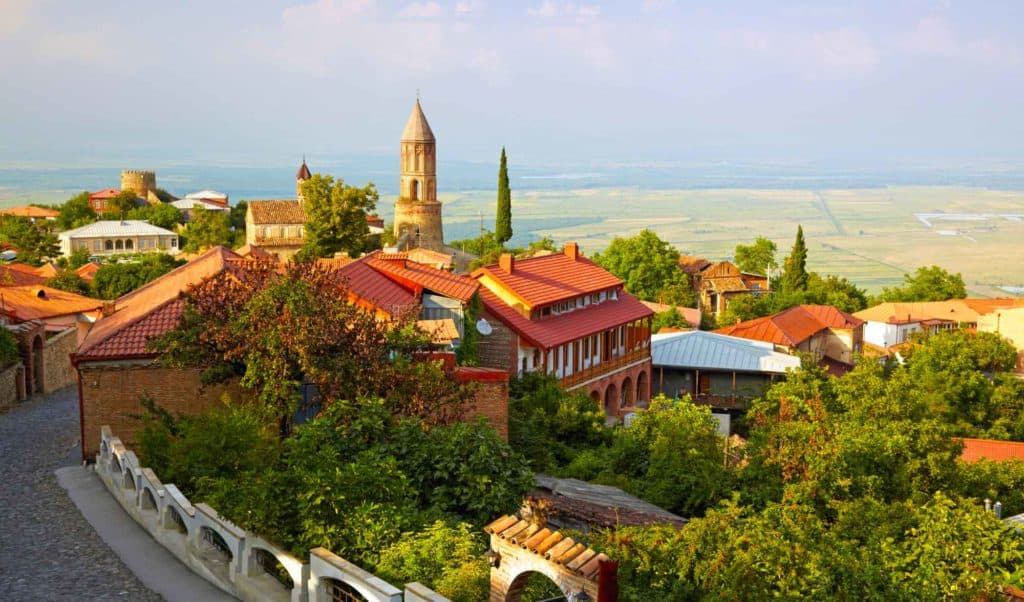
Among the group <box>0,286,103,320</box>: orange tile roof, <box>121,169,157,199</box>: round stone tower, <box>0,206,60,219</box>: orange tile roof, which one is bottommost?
<box>0,206,60,219</box>: orange tile roof

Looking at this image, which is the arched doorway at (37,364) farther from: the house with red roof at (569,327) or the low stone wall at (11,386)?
the house with red roof at (569,327)

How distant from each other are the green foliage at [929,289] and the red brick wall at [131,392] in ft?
227

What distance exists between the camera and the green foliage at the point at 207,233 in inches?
3334

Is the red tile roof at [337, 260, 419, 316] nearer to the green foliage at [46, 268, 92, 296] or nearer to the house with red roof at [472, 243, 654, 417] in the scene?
the house with red roof at [472, 243, 654, 417]

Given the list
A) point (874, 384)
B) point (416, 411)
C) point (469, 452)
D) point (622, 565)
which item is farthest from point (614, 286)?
point (622, 565)

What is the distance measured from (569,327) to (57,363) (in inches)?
588

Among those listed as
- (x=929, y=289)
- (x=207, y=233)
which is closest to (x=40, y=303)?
(x=207, y=233)

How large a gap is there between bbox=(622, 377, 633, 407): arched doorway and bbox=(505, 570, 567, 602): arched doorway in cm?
2985

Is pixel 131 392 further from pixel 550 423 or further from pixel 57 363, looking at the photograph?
pixel 57 363

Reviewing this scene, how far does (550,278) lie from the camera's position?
3725cm

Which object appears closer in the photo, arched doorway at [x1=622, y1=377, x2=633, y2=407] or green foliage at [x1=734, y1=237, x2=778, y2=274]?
arched doorway at [x1=622, y1=377, x2=633, y2=407]

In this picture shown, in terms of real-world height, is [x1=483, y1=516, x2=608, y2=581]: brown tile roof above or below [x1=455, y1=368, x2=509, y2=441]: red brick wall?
above

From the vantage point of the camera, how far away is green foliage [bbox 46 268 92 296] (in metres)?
49.7

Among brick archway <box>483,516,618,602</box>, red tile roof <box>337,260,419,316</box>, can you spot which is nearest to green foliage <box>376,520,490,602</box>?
brick archway <box>483,516,618,602</box>
